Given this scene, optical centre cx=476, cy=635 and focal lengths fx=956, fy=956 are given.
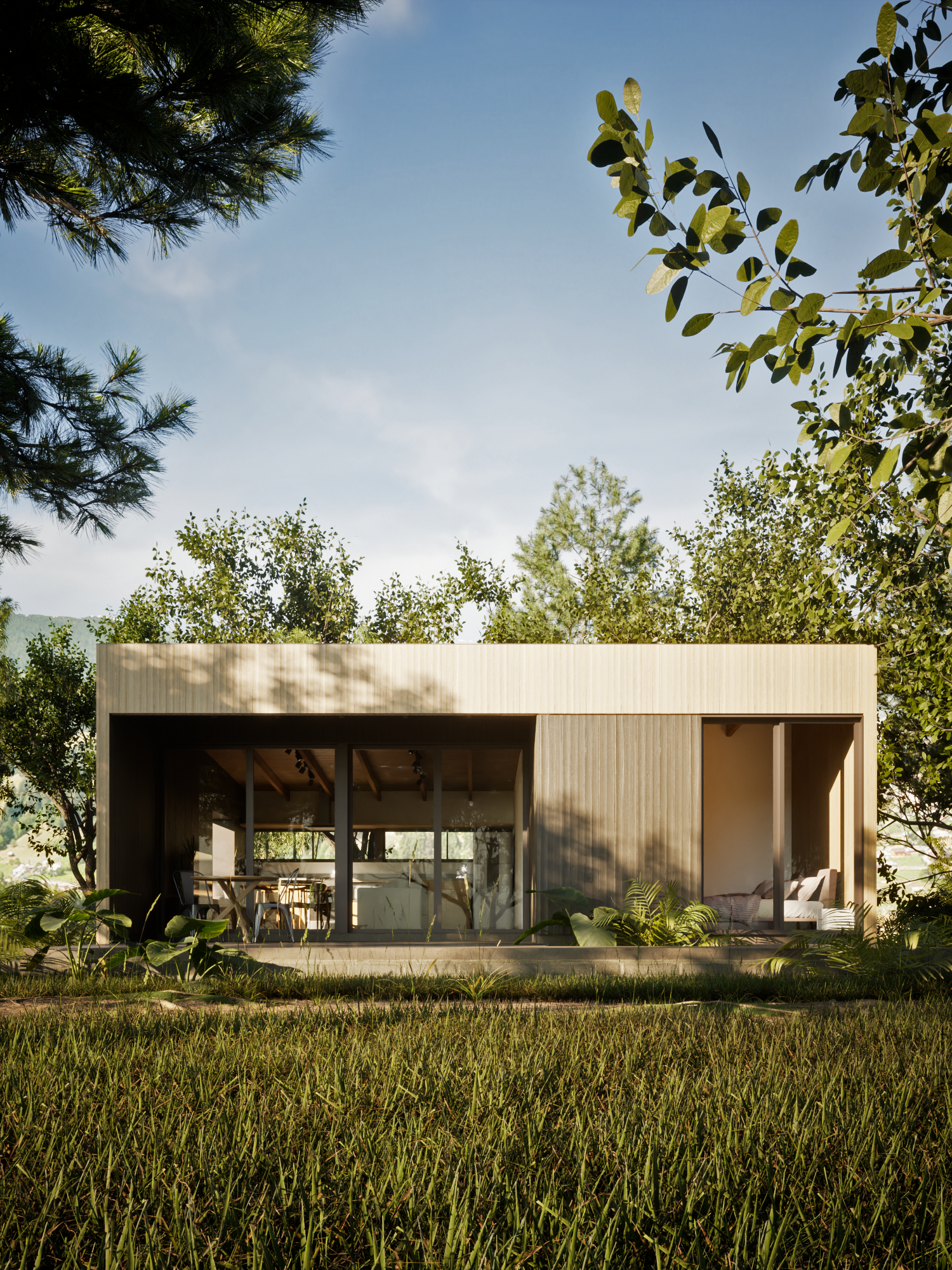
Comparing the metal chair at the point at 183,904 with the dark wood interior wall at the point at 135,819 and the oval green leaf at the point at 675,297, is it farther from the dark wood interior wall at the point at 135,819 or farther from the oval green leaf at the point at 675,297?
the oval green leaf at the point at 675,297

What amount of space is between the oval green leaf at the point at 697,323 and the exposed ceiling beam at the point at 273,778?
31.6ft

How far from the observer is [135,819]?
10859 millimetres

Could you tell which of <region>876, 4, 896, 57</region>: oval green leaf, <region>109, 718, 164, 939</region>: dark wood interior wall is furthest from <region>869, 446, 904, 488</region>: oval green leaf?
<region>109, 718, 164, 939</region>: dark wood interior wall

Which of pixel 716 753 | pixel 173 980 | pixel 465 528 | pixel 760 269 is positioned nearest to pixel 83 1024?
pixel 173 980

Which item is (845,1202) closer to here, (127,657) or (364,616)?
(127,657)

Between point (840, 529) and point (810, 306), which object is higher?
point (810, 306)

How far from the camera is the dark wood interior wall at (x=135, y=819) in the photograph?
33.3 feet

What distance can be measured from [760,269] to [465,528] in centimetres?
2053

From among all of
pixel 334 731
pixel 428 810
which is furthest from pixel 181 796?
pixel 428 810

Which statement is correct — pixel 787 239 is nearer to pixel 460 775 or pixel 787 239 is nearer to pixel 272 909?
pixel 460 775

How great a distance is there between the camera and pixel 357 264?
53.9 feet

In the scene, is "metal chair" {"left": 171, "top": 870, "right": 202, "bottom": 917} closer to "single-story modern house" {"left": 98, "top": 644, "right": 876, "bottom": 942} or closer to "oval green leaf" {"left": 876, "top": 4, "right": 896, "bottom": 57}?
"single-story modern house" {"left": 98, "top": 644, "right": 876, "bottom": 942}

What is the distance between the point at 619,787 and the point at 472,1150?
26.1 feet

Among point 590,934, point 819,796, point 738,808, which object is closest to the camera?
point 590,934
